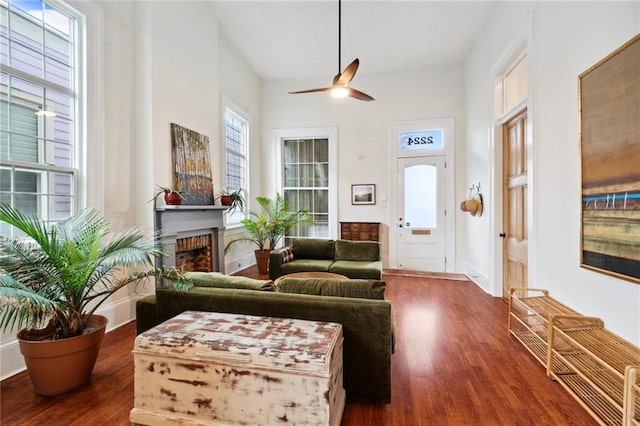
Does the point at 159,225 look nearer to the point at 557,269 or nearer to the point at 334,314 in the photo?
the point at 334,314

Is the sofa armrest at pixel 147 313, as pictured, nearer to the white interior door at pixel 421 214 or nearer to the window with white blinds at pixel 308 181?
the window with white blinds at pixel 308 181

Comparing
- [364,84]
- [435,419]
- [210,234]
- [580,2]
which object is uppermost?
[364,84]

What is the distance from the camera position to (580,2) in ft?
7.28

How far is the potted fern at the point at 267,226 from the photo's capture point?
5.28 meters

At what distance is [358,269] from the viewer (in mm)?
3969

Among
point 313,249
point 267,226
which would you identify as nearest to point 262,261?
point 267,226

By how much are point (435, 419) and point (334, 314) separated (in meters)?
0.82

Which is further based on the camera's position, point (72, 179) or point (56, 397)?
point (72, 179)

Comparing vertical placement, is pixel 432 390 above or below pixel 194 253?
below

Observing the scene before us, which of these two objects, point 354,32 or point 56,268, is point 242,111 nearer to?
point 354,32

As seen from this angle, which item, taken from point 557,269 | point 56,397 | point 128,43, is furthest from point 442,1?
point 56,397

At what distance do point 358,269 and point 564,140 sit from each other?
2.51 metres

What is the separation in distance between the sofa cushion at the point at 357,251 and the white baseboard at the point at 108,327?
103 inches

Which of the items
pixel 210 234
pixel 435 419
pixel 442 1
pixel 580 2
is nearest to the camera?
pixel 435 419
